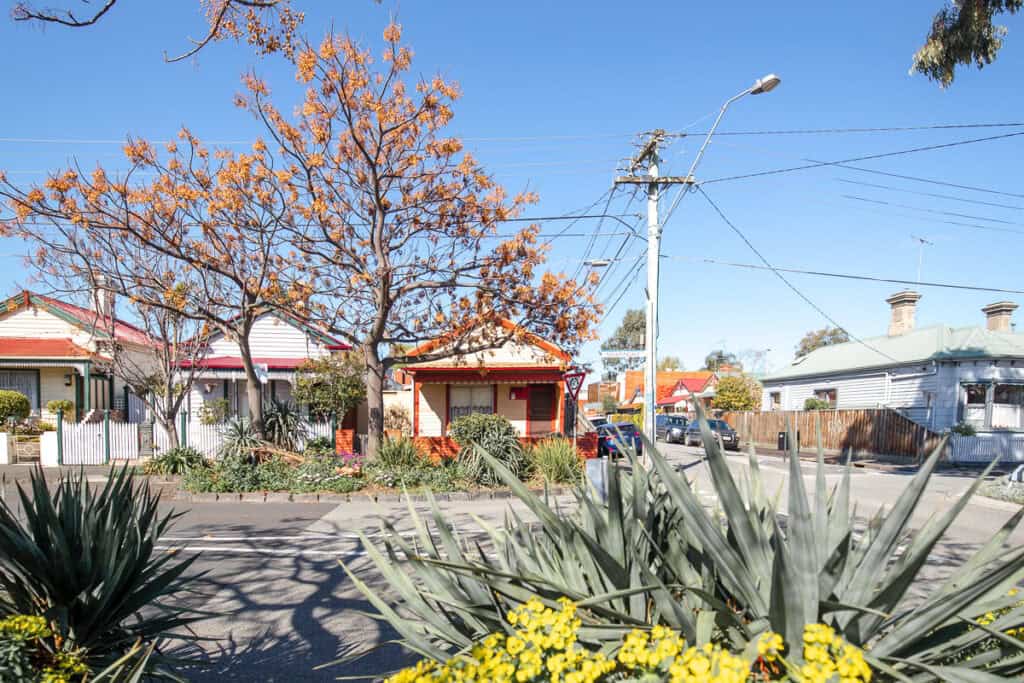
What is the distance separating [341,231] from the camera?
43.8ft

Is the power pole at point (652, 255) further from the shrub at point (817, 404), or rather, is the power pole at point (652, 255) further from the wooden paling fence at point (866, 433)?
the shrub at point (817, 404)

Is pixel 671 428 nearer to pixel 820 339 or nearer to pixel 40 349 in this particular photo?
pixel 40 349

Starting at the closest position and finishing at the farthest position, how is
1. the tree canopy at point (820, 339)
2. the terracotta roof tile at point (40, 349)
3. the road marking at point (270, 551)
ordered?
the road marking at point (270, 551) < the terracotta roof tile at point (40, 349) < the tree canopy at point (820, 339)

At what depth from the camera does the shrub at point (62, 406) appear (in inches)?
850

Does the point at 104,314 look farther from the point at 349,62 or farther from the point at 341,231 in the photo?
the point at 349,62

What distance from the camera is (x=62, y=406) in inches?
Answer: 858

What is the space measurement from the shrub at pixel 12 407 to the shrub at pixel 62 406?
83 centimetres

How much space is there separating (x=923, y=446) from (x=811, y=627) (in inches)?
1018

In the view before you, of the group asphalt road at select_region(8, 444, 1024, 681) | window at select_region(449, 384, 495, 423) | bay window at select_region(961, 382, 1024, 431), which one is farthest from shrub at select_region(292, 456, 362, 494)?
bay window at select_region(961, 382, 1024, 431)

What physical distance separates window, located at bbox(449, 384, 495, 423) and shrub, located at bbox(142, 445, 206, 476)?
850 centimetres

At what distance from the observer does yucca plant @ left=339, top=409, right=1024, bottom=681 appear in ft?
5.83

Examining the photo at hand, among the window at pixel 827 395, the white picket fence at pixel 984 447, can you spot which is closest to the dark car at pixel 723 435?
the window at pixel 827 395

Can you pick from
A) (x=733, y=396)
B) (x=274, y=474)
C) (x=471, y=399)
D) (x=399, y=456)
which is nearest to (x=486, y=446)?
(x=399, y=456)

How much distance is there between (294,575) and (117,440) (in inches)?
529
